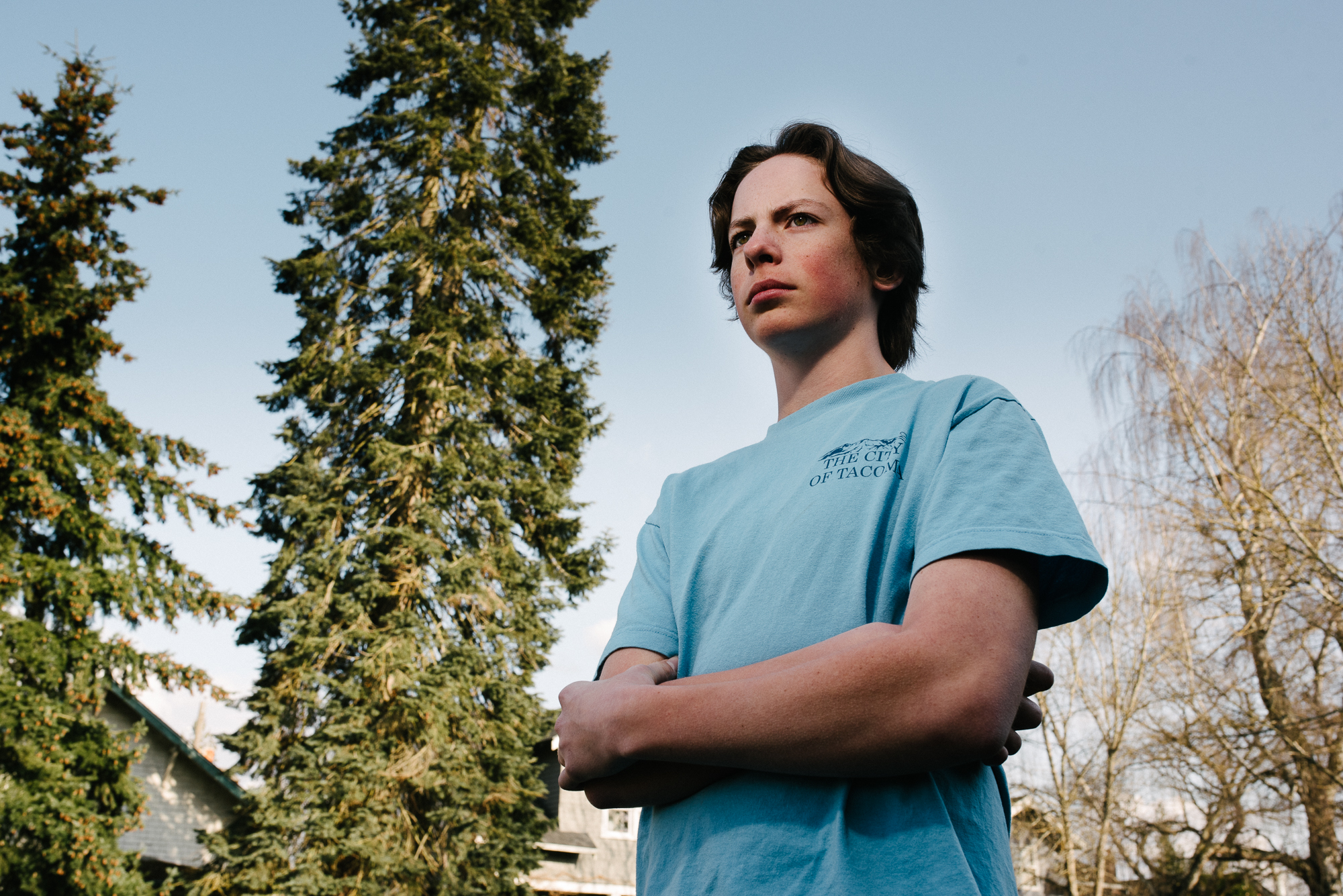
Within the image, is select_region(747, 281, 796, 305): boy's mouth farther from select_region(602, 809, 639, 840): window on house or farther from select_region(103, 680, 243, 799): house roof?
select_region(602, 809, 639, 840): window on house

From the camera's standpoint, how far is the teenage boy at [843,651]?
36.3 inches

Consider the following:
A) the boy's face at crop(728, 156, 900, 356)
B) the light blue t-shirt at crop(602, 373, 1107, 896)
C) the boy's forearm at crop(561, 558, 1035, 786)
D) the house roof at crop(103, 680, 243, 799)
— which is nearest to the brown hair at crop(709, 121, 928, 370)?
the boy's face at crop(728, 156, 900, 356)

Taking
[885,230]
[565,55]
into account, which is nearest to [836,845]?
[885,230]

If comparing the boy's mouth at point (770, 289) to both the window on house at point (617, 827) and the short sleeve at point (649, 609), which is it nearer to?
the short sleeve at point (649, 609)

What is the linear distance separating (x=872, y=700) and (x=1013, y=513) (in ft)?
0.89

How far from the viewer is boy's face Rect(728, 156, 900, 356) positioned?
1.51 m

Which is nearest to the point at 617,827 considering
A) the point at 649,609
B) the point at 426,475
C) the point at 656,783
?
the point at 426,475

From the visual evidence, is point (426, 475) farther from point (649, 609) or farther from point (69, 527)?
point (649, 609)

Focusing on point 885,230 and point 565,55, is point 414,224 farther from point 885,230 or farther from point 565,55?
point 885,230

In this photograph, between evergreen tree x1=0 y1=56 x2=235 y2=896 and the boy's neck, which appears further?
evergreen tree x1=0 y1=56 x2=235 y2=896

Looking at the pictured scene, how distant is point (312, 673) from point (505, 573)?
290 cm

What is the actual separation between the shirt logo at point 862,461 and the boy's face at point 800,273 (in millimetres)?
325

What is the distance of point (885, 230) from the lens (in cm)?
162

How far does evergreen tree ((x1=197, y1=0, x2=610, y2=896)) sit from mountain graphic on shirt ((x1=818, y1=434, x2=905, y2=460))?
11128mm
